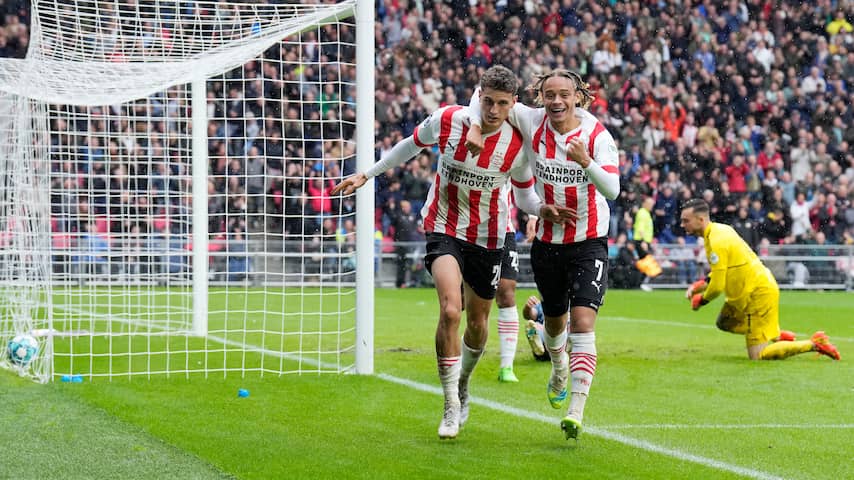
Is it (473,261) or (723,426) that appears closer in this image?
(473,261)

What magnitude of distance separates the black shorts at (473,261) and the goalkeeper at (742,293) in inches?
175

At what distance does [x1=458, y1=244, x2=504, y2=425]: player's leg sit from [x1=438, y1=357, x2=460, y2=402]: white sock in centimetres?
25

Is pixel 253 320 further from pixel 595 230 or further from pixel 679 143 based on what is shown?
pixel 679 143

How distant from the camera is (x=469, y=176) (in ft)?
21.5

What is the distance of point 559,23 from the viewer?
27.0m

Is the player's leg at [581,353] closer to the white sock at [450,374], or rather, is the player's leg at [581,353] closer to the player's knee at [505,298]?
the white sock at [450,374]

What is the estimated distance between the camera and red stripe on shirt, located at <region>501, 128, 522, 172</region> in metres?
6.55

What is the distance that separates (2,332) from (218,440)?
595 cm

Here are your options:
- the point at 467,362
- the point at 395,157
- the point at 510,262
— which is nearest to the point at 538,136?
the point at 395,157

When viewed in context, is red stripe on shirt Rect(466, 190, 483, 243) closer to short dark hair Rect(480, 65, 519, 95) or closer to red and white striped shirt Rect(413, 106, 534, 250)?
red and white striped shirt Rect(413, 106, 534, 250)

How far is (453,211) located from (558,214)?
0.61m

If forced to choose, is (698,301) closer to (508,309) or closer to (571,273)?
(508,309)

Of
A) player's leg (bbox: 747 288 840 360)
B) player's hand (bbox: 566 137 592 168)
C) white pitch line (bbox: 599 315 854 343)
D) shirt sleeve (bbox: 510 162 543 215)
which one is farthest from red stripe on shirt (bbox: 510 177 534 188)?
→ white pitch line (bbox: 599 315 854 343)

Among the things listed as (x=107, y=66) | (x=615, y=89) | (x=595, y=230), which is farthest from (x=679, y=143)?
(x=595, y=230)
